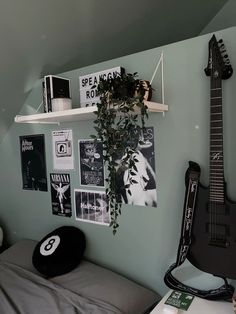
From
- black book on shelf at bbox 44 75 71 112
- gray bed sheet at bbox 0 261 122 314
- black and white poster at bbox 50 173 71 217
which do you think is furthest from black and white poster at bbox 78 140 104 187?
gray bed sheet at bbox 0 261 122 314

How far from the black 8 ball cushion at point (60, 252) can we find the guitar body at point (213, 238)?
80 centimetres

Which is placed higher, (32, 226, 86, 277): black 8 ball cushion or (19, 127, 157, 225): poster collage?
(19, 127, 157, 225): poster collage

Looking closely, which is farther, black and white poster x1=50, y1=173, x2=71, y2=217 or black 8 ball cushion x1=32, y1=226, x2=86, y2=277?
black and white poster x1=50, y1=173, x2=71, y2=217

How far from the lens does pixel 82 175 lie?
1.92 m

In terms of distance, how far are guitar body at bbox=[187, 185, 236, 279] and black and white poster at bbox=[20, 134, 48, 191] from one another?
4.17 ft

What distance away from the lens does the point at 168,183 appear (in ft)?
5.02

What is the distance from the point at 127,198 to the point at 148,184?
0.18m

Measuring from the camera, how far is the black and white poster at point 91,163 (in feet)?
5.95

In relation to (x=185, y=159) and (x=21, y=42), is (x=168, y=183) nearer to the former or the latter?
(x=185, y=159)

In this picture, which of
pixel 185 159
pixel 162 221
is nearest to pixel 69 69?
pixel 185 159

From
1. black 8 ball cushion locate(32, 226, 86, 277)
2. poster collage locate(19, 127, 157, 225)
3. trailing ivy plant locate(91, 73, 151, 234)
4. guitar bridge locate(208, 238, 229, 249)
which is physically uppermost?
trailing ivy plant locate(91, 73, 151, 234)

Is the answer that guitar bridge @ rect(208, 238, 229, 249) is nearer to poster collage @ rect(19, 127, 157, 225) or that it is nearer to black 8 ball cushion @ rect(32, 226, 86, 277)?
poster collage @ rect(19, 127, 157, 225)

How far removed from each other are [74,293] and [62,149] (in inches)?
37.9

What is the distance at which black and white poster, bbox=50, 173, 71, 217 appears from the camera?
2.03m
